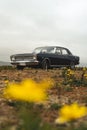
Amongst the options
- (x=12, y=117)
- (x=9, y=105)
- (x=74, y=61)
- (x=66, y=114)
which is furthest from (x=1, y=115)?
(x=74, y=61)

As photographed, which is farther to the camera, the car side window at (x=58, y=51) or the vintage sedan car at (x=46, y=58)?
the car side window at (x=58, y=51)

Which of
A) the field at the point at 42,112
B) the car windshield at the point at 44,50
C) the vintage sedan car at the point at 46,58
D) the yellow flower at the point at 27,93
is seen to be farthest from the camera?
the car windshield at the point at 44,50

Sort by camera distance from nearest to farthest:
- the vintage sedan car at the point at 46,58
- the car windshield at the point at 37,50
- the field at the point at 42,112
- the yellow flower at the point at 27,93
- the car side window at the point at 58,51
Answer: the yellow flower at the point at 27,93 → the field at the point at 42,112 → the vintage sedan car at the point at 46,58 → the car windshield at the point at 37,50 → the car side window at the point at 58,51

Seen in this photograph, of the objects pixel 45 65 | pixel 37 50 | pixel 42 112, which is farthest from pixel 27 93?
pixel 37 50

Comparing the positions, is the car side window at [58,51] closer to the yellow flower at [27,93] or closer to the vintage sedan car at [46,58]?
the vintage sedan car at [46,58]

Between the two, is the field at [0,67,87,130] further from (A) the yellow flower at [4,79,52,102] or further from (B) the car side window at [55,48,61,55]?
(B) the car side window at [55,48,61,55]

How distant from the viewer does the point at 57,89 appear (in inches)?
Answer: 460

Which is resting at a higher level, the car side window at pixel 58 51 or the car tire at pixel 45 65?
the car side window at pixel 58 51

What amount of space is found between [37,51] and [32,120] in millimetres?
21960

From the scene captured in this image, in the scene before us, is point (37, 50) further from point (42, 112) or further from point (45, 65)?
point (42, 112)

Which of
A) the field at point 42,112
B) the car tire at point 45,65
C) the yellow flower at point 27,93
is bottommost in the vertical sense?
the car tire at point 45,65

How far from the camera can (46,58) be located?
25203 millimetres

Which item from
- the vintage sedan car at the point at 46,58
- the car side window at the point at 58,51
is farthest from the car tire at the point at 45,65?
the car side window at the point at 58,51

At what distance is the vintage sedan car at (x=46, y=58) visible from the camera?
24172 millimetres
